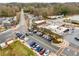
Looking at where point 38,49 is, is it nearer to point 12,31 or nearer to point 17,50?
point 17,50

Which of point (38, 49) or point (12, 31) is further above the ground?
point (12, 31)

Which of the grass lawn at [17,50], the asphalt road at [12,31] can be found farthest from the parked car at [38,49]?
the asphalt road at [12,31]

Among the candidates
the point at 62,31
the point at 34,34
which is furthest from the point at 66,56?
the point at 34,34

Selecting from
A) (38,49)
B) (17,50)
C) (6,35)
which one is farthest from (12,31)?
(38,49)

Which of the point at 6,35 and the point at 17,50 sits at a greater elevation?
the point at 6,35

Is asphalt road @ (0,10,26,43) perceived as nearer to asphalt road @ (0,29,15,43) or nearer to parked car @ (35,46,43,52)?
asphalt road @ (0,29,15,43)

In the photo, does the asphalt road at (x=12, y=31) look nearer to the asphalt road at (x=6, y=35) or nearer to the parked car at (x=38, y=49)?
the asphalt road at (x=6, y=35)

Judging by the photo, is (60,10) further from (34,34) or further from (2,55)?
(2,55)

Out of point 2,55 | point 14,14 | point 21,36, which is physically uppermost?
point 14,14

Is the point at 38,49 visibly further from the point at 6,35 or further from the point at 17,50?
the point at 6,35
